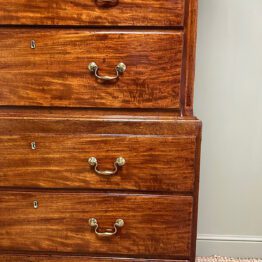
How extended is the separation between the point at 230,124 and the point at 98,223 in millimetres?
636

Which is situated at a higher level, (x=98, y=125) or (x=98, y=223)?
(x=98, y=125)

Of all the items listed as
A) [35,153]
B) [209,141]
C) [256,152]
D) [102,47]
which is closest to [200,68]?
[209,141]

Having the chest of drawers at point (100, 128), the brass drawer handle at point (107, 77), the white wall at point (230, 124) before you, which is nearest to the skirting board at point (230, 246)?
the white wall at point (230, 124)

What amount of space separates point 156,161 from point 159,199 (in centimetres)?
10

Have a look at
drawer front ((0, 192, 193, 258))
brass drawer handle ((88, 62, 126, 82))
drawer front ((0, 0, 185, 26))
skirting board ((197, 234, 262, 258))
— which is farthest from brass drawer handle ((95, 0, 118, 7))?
skirting board ((197, 234, 262, 258))

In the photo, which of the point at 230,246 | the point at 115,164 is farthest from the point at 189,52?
the point at 230,246

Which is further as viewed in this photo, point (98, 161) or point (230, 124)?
point (230, 124)

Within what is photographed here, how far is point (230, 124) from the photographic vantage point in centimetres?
128

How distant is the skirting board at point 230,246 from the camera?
135 cm

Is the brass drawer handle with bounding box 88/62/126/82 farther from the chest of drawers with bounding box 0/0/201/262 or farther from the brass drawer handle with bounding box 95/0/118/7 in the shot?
the brass drawer handle with bounding box 95/0/118/7

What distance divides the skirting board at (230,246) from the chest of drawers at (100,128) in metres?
0.49

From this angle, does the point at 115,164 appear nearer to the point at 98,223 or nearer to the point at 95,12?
the point at 98,223

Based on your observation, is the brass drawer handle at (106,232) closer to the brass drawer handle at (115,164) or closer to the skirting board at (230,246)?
the brass drawer handle at (115,164)

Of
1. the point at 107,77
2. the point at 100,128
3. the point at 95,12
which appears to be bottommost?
the point at 100,128
